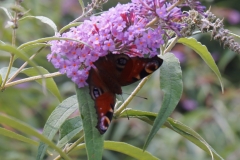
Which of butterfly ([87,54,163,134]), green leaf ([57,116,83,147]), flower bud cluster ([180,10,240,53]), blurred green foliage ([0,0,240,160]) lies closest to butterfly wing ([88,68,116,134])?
butterfly ([87,54,163,134])

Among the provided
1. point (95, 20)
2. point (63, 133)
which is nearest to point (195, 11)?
point (95, 20)

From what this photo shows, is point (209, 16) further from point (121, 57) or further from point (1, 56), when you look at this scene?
point (1, 56)

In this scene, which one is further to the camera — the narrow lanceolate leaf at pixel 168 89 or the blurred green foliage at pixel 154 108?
the blurred green foliage at pixel 154 108

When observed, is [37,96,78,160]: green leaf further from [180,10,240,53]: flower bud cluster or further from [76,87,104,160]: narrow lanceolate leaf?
[180,10,240,53]: flower bud cluster

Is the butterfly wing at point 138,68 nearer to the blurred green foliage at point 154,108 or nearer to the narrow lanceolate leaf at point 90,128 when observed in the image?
the narrow lanceolate leaf at point 90,128

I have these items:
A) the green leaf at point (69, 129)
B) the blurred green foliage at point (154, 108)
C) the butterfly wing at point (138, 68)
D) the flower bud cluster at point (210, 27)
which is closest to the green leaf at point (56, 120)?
the green leaf at point (69, 129)
